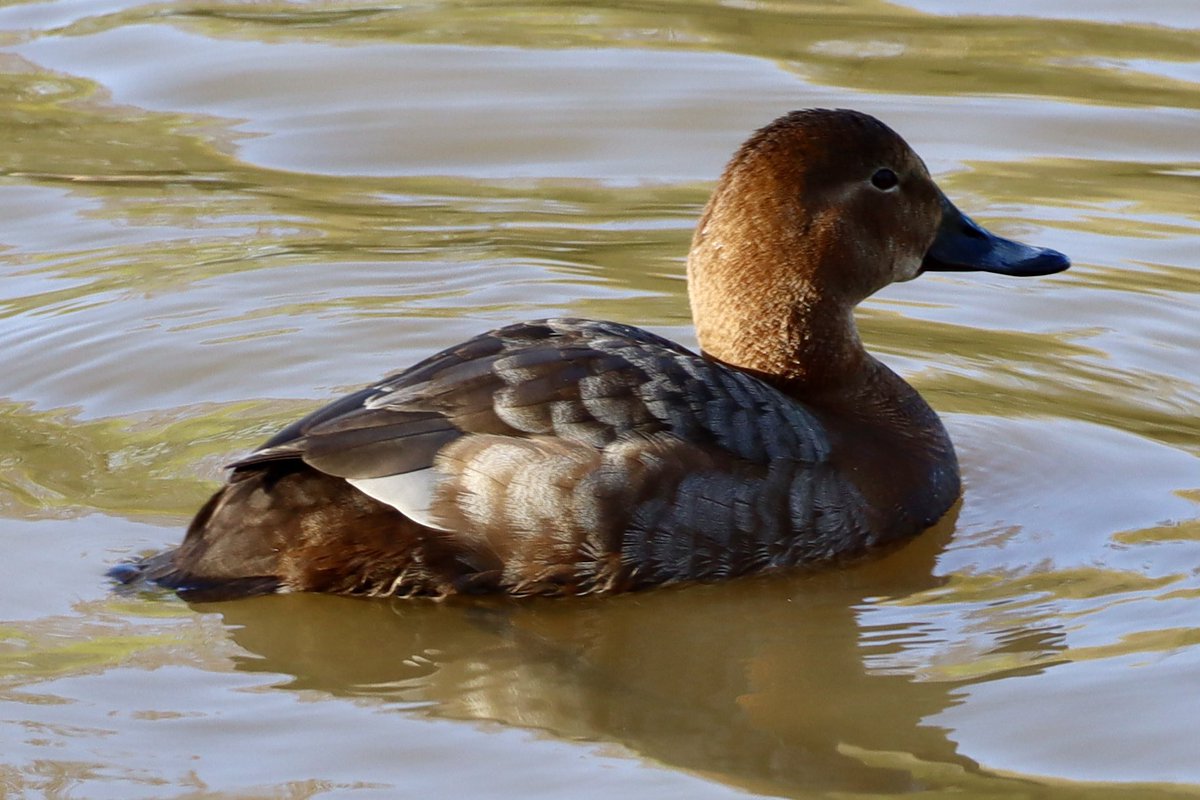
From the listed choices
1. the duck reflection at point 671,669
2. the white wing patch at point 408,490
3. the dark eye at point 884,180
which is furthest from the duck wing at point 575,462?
the dark eye at point 884,180

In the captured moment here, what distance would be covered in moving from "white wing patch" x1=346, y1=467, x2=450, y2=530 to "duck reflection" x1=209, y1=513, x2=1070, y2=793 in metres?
0.31

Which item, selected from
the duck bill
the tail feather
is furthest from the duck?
the duck bill

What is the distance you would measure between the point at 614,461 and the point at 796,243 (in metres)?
1.11

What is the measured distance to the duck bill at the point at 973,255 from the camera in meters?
6.19

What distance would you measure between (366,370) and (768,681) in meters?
2.52

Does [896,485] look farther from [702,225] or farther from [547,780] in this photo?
[547,780]

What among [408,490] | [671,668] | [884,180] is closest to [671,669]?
[671,668]

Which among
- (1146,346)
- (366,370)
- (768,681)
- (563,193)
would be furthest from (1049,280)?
(768,681)

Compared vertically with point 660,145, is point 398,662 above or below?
below

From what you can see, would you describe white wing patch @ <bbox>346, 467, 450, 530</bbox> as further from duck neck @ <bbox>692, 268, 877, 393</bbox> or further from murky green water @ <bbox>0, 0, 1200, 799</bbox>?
duck neck @ <bbox>692, 268, 877, 393</bbox>

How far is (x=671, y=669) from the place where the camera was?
4781 mm

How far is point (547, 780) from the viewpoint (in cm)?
413

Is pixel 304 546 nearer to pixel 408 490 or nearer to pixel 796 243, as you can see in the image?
pixel 408 490

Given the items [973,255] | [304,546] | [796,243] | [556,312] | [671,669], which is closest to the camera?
[671,669]
